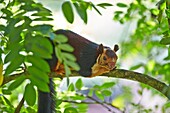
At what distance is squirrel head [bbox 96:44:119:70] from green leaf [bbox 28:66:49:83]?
0.42 metres

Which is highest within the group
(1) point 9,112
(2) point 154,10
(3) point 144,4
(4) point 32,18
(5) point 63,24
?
(3) point 144,4

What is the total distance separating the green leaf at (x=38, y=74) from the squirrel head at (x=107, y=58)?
16.6 inches

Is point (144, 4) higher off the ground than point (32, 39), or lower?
higher

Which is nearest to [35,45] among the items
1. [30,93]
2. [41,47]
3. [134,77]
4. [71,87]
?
[41,47]

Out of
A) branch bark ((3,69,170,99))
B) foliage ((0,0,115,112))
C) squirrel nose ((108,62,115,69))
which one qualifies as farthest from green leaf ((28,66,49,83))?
squirrel nose ((108,62,115,69))

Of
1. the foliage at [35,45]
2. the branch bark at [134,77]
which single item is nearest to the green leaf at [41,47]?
the foliage at [35,45]

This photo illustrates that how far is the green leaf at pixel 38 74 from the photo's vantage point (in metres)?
0.62

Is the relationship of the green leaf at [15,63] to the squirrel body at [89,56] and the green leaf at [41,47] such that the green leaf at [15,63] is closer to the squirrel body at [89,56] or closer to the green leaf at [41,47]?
the green leaf at [41,47]

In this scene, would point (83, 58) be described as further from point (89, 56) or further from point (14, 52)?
point (14, 52)

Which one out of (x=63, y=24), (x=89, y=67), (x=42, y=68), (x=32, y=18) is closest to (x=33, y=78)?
(x=42, y=68)

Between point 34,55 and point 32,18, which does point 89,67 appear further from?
point 34,55

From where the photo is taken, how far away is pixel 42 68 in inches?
24.3

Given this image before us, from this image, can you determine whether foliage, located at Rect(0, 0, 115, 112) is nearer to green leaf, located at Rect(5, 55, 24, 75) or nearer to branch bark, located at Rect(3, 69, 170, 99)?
Result: green leaf, located at Rect(5, 55, 24, 75)

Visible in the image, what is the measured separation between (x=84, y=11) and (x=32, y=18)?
4.9 inches
